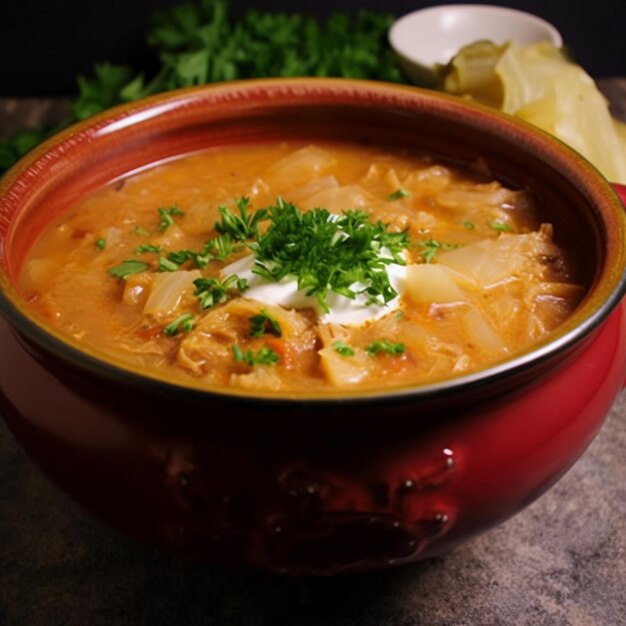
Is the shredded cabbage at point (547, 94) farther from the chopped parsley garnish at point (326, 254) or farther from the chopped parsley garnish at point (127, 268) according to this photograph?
the chopped parsley garnish at point (127, 268)

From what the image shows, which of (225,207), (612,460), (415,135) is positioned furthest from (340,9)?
(612,460)

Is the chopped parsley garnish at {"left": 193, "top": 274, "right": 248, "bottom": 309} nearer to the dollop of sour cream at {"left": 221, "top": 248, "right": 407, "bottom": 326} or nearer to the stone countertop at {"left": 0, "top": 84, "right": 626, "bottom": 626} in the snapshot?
the dollop of sour cream at {"left": 221, "top": 248, "right": 407, "bottom": 326}

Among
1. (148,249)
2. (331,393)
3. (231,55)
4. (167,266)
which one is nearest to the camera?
(331,393)

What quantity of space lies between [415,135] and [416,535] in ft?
4.54

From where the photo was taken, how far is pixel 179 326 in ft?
6.75

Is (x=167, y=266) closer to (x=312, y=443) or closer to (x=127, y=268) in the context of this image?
(x=127, y=268)

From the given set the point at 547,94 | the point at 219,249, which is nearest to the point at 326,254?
the point at 219,249

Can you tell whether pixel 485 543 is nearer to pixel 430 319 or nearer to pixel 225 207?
pixel 430 319

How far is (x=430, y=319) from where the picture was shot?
2.09 meters

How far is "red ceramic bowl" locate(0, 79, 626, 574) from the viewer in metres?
1.58

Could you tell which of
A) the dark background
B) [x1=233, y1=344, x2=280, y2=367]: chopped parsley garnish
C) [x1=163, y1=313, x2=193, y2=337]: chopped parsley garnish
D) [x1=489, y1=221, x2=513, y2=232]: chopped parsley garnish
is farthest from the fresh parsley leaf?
the dark background

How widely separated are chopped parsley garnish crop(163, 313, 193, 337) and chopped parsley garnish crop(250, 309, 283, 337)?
0.13m

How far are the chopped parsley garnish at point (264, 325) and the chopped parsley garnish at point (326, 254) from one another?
0.10 meters

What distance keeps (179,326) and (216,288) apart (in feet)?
0.39
